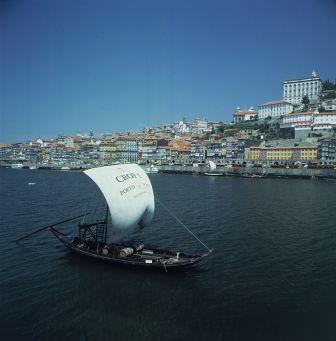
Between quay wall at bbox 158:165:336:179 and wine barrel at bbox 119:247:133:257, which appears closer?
wine barrel at bbox 119:247:133:257

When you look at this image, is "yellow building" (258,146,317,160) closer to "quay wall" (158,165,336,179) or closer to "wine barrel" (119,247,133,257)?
"quay wall" (158,165,336,179)

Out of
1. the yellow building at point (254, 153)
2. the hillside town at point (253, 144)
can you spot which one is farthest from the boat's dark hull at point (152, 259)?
the yellow building at point (254, 153)

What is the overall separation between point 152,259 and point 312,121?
89.9 meters

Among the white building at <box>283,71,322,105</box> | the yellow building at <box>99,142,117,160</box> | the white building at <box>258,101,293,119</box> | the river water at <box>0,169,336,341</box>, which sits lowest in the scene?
the river water at <box>0,169,336,341</box>

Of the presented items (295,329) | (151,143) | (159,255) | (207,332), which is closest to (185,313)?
(207,332)

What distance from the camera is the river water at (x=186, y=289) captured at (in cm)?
1299

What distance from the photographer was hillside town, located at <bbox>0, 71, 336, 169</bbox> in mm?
88875

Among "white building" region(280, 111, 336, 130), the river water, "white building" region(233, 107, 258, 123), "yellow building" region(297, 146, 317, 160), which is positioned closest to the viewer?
the river water

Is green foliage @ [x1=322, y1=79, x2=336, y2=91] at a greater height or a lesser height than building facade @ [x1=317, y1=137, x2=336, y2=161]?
greater

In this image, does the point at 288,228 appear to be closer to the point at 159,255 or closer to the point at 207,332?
the point at 159,255

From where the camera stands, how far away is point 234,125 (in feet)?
409

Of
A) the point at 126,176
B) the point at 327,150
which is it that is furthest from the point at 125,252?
the point at 327,150

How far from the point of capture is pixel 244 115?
129 metres

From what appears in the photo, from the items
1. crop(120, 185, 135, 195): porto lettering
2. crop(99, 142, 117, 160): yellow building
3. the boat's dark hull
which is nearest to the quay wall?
crop(99, 142, 117, 160): yellow building
